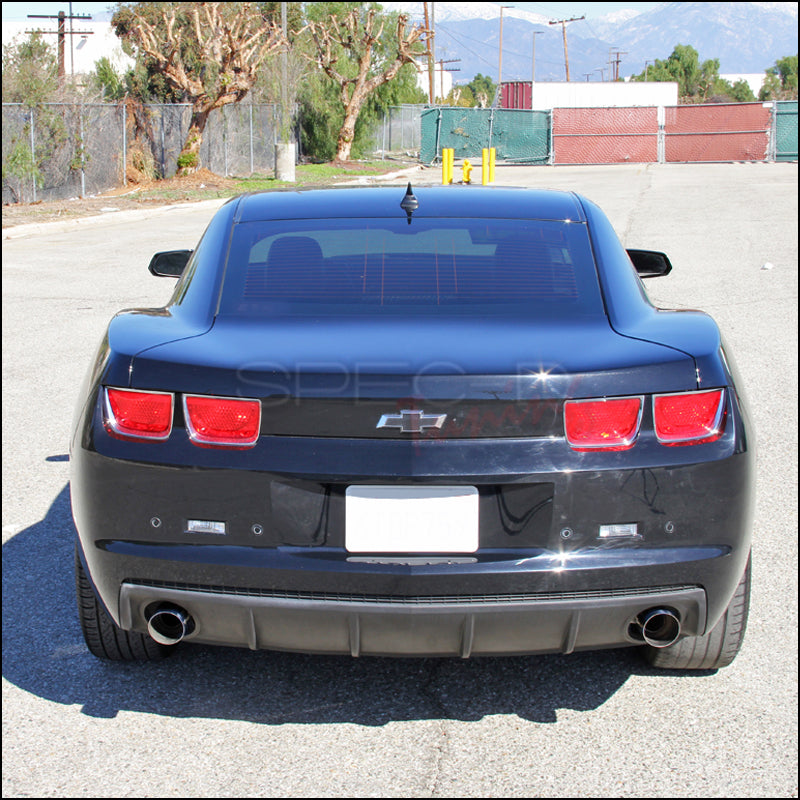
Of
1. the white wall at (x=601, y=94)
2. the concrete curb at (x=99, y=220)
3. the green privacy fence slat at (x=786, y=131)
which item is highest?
the white wall at (x=601, y=94)

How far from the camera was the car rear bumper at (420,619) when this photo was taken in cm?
273

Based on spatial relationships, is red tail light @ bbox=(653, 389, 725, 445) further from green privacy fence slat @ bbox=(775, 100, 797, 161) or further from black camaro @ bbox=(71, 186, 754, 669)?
green privacy fence slat @ bbox=(775, 100, 797, 161)

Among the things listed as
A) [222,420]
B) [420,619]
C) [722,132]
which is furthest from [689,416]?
[722,132]

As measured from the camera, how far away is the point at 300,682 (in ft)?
11.1

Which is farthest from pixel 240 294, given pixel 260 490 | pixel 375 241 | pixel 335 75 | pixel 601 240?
pixel 335 75

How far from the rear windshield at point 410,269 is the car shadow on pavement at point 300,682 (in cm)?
121

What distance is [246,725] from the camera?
10.2 ft

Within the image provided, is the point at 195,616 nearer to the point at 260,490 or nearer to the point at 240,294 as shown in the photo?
the point at 260,490

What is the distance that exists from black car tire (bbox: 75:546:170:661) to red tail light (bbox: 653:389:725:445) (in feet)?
5.75

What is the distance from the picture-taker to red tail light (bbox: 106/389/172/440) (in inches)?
110

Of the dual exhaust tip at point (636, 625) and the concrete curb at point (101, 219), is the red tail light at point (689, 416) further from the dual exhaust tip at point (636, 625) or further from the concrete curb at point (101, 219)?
the concrete curb at point (101, 219)

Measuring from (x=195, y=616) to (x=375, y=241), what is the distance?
1.47 metres

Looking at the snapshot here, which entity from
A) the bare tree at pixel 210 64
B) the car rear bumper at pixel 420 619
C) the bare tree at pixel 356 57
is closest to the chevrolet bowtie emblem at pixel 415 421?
the car rear bumper at pixel 420 619

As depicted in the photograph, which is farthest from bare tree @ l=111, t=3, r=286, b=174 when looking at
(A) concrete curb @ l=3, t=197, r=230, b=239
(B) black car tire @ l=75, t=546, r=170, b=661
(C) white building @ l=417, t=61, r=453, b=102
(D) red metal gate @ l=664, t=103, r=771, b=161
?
(C) white building @ l=417, t=61, r=453, b=102
